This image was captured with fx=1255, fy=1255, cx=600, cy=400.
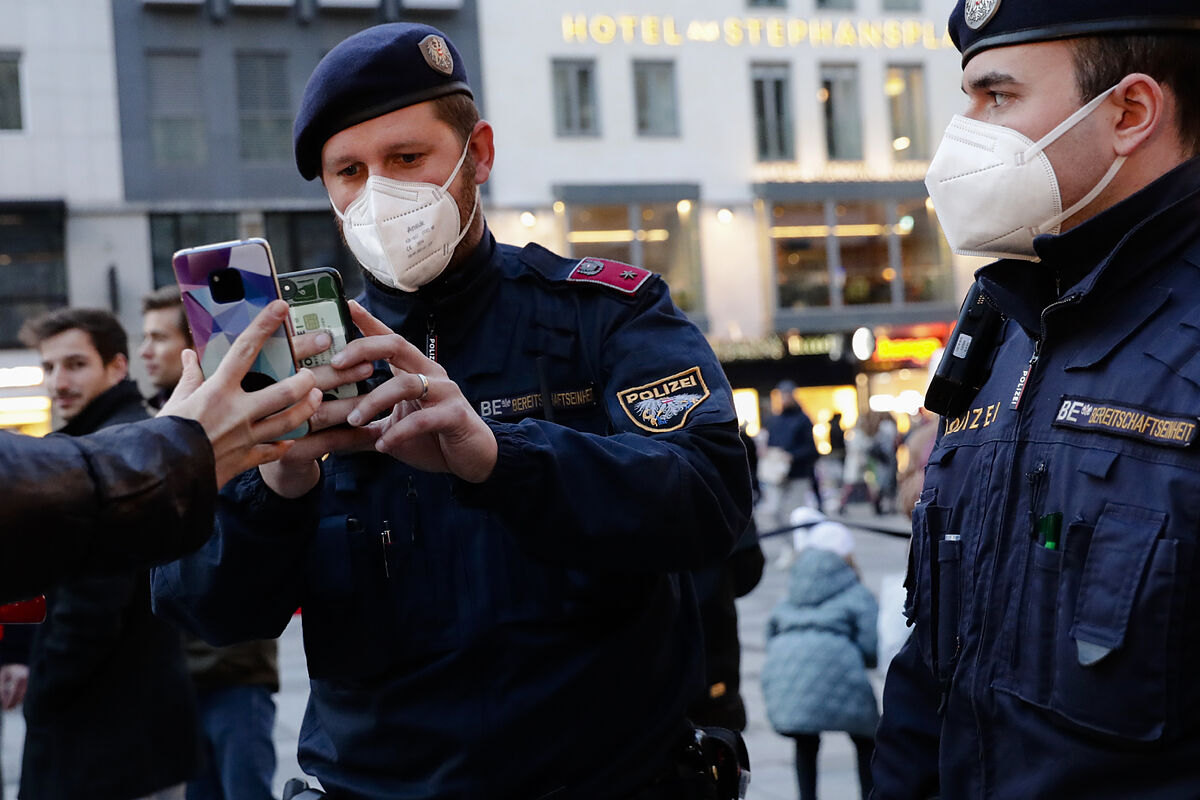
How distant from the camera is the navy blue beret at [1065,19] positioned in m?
1.84

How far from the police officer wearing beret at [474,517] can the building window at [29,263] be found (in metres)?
21.6

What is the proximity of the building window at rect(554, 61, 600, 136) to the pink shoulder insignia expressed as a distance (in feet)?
76.1

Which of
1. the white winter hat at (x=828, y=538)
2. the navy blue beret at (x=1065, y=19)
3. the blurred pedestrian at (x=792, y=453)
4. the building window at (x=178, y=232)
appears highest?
the building window at (x=178, y=232)

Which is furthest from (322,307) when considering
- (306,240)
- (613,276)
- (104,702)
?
(306,240)

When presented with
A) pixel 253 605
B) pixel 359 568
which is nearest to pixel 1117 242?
pixel 359 568

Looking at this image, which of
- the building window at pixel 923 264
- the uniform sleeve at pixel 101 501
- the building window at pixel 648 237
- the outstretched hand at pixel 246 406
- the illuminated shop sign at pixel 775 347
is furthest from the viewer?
the building window at pixel 923 264

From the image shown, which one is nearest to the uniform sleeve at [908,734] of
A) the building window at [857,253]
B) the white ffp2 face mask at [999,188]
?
the white ffp2 face mask at [999,188]

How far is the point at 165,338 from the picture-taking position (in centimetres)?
521

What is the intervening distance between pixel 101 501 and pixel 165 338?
158 inches

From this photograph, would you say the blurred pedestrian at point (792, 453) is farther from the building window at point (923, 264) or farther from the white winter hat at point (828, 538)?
the building window at point (923, 264)

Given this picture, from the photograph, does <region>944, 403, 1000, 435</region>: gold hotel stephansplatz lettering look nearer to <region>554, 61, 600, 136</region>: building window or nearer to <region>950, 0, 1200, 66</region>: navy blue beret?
<region>950, 0, 1200, 66</region>: navy blue beret

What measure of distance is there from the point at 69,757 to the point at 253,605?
86.6 inches

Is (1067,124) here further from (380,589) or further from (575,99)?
(575,99)

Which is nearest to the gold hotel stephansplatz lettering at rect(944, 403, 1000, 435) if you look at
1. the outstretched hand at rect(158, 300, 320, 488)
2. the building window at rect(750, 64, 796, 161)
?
the outstretched hand at rect(158, 300, 320, 488)
